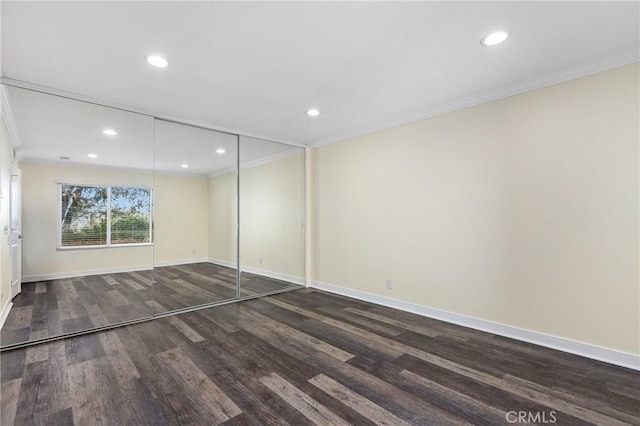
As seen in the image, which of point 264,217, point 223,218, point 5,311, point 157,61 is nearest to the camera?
point 157,61

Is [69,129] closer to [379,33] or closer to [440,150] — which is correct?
[379,33]

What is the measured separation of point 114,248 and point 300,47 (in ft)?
10.9

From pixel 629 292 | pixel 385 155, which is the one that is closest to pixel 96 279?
pixel 385 155

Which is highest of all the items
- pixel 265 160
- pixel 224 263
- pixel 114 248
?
pixel 265 160

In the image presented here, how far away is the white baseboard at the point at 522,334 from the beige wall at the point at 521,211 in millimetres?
61

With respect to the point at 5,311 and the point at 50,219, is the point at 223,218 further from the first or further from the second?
the point at 5,311

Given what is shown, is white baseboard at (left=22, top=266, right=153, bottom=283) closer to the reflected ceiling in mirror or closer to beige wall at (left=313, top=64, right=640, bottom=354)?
the reflected ceiling in mirror

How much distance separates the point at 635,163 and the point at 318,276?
4.08 metres

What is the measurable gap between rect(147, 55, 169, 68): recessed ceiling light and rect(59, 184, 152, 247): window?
1.77 meters

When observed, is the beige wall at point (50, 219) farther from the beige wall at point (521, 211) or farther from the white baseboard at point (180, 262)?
the beige wall at point (521, 211)

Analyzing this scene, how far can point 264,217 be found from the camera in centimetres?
491

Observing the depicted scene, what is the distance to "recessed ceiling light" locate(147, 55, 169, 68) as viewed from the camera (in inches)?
93.8

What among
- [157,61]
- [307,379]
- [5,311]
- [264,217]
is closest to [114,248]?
[5,311]

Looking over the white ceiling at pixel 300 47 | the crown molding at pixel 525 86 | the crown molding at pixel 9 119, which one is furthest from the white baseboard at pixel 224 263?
the crown molding at pixel 525 86
